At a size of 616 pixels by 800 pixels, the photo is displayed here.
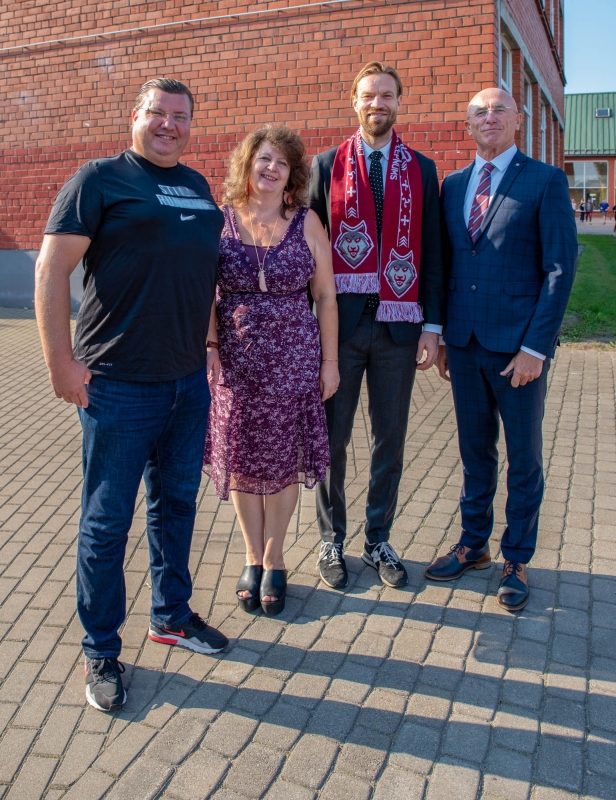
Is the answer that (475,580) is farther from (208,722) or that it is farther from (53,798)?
(53,798)

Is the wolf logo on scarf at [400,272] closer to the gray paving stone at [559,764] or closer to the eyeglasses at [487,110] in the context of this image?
the eyeglasses at [487,110]

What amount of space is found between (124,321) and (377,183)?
56.9 inches

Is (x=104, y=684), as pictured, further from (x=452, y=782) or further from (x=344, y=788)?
(x=452, y=782)

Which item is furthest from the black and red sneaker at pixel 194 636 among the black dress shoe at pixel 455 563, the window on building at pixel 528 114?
the window on building at pixel 528 114

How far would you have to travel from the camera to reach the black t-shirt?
96.3 inches

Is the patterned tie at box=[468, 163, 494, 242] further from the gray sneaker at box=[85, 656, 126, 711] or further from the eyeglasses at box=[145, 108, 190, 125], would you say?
the gray sneaker at box=[85, 656, 126, 711]

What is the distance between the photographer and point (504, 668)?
2.86m

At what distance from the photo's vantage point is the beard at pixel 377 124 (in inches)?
128

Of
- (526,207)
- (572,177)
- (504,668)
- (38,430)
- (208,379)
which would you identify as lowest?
(504,668)

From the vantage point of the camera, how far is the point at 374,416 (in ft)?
11.7

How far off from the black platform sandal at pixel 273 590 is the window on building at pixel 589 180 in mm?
51275

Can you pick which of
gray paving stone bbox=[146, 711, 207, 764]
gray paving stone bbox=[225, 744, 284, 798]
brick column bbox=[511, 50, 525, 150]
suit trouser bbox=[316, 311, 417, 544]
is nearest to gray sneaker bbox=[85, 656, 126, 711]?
gray paving stone bbox=[146, 711, 207, 764]

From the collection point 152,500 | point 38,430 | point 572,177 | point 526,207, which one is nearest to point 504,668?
point 152,500

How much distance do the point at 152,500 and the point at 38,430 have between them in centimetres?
349
